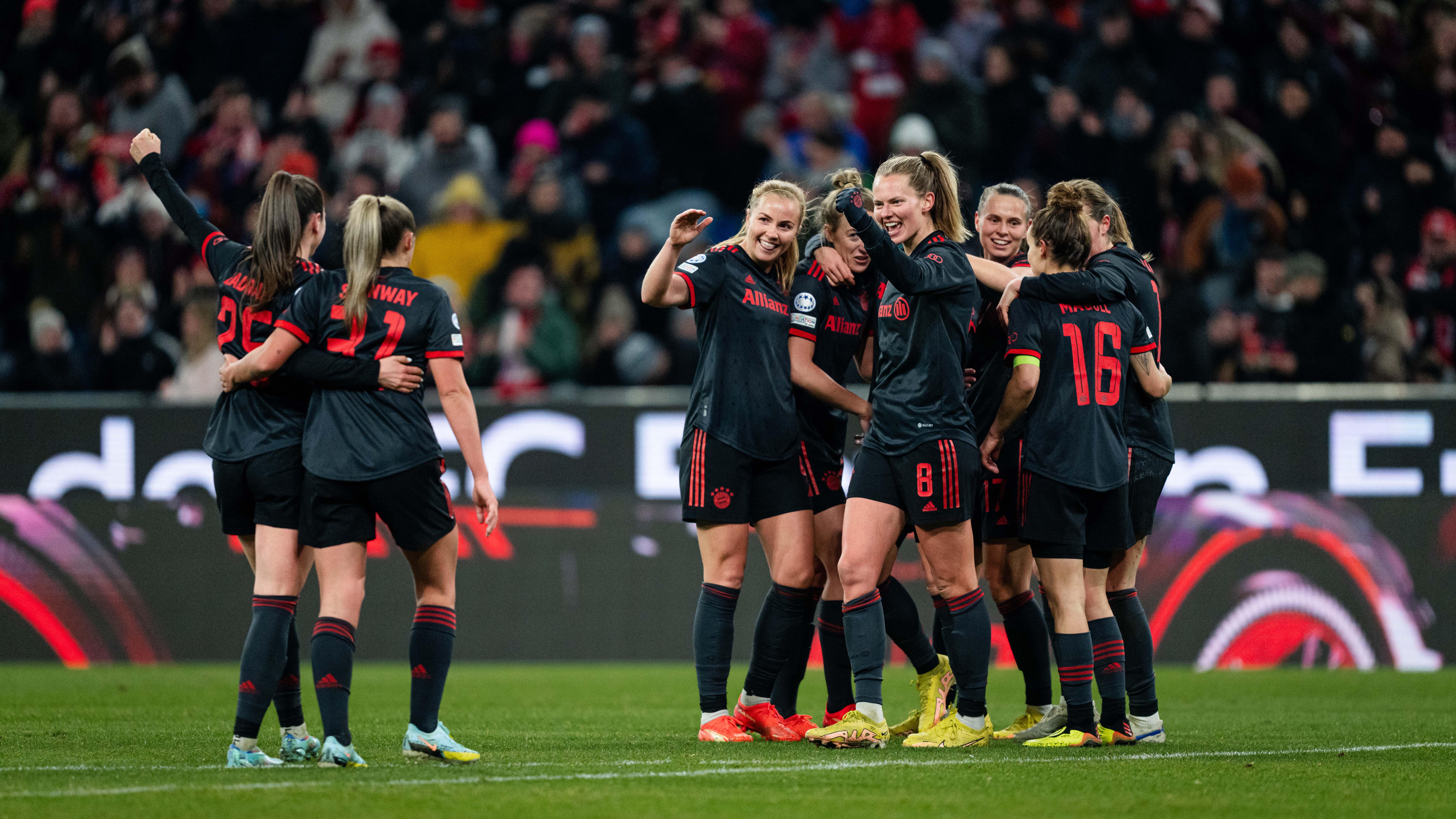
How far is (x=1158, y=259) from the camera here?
39.6 feet

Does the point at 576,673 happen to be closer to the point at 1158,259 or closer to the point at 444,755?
the point at 444,755

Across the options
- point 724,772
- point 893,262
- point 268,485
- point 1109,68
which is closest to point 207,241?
point 268,485

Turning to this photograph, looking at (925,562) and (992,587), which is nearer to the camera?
(925,562)

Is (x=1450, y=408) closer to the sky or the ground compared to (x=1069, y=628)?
closer to the sky

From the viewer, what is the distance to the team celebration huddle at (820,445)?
4.99m

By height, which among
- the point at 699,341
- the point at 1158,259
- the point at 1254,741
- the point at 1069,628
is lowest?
the point at 1254,741

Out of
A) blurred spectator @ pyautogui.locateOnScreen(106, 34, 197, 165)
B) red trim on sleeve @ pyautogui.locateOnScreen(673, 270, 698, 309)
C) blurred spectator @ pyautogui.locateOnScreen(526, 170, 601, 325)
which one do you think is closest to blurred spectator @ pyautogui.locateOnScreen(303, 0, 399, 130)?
blurred spectator @ pyautogui.locateOnScreen(106, 34, 197, 165)

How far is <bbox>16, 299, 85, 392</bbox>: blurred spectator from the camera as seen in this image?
11.9 metres

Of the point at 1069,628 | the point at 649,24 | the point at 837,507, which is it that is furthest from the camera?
the point at 649,24

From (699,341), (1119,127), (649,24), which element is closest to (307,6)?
(649,24)

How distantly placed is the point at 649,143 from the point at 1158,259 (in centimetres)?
436

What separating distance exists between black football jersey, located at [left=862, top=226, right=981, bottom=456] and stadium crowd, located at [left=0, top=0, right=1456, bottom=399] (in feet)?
18.7

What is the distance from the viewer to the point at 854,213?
515cm

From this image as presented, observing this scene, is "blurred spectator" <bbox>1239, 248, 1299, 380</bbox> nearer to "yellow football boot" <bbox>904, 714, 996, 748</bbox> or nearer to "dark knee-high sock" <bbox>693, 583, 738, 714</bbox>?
"yellow football boot" <bbox>904, 714, 996, 748</bbox>
